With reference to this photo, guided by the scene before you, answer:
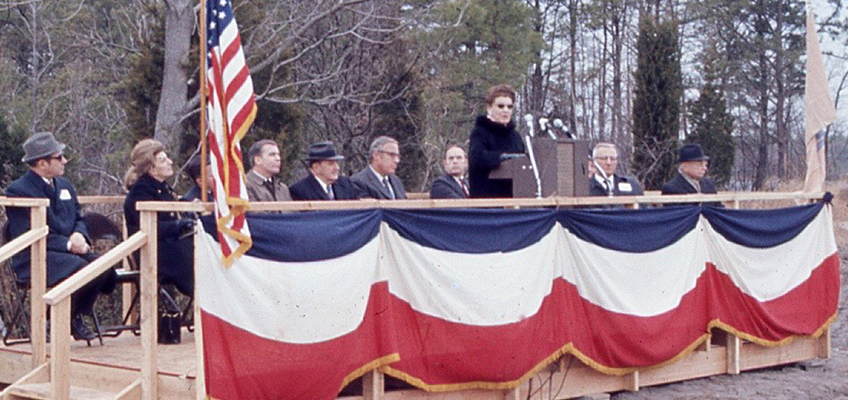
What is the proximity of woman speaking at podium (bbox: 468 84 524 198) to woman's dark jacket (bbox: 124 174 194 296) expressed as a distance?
2.30 m

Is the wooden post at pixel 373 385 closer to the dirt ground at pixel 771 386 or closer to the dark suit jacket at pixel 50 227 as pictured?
the dark suit jacket at pixel 50 227

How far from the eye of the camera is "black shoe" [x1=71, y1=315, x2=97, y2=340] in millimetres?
9055

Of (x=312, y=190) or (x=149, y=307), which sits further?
(x=312, y=190)

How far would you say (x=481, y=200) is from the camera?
8.74 meters

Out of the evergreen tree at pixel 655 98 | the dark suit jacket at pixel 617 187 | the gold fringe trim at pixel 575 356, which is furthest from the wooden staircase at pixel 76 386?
the evergreen tree at pixel 655 98

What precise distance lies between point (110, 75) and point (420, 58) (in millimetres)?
7960

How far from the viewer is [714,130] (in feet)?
109

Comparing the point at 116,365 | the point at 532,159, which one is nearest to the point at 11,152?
the point at 116,365

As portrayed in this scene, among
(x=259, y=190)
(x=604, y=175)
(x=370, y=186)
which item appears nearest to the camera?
(x=259, y=190)

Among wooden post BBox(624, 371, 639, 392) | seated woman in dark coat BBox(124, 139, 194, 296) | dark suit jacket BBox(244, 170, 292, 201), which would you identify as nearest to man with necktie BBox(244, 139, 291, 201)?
dark suit jacket BBox(244, 170, 292, 201)

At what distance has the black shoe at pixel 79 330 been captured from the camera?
9055 mm

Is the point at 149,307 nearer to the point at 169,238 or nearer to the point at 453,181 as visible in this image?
the point at 169,238

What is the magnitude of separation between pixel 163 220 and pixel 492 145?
261 cm

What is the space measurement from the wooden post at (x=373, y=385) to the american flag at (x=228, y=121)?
1.43 meters
